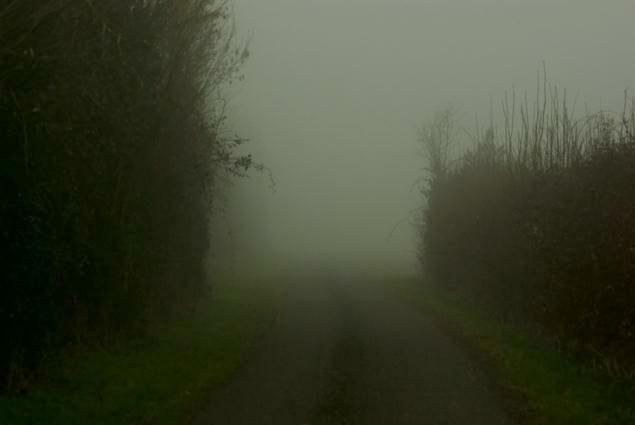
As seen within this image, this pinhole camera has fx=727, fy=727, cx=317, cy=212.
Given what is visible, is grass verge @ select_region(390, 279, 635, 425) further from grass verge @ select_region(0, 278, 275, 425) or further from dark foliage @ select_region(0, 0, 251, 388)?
dark foliage @ select_region(0, 0, 251, 388)

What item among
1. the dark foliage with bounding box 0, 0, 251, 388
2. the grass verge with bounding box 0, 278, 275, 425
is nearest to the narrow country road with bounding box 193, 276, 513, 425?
the grass verge with bounding box 0, 278, 275, 425

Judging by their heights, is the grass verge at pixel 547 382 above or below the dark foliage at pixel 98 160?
below

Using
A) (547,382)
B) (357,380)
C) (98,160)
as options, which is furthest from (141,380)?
(547,382)

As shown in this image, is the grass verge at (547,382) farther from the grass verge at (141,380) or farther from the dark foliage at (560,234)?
the grass verge at (141,380)

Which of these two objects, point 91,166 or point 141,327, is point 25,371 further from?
point 141,327

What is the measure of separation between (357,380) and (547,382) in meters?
2.87

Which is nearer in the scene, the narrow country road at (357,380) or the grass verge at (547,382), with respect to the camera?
the narrow country road at (357,380)

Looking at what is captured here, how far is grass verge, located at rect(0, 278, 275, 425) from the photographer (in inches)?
356

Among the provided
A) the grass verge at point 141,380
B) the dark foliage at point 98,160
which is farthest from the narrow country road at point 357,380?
the dark foliage at point 98,160

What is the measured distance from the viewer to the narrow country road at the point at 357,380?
9.06 meters

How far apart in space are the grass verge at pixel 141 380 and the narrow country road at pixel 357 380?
45 cm

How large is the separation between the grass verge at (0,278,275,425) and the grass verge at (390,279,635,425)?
4.46 meters

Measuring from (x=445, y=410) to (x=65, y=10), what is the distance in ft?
24.4

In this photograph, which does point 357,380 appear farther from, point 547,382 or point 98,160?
point 98,160
